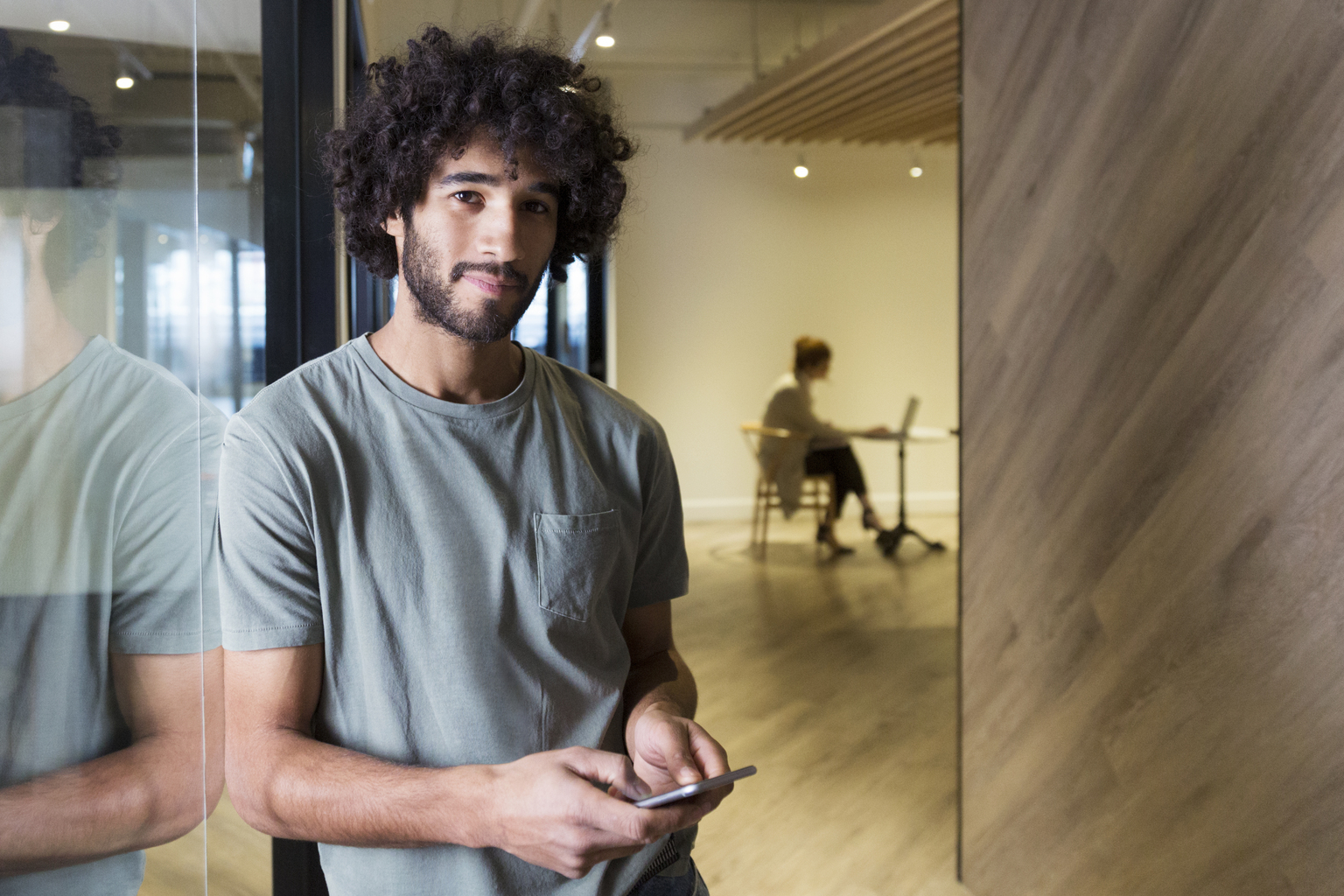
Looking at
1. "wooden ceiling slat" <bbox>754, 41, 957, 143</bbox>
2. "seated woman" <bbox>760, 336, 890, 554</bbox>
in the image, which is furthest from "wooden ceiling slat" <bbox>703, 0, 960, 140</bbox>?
"seated woman" <bbox>760, 336, 890, 554</bbox>

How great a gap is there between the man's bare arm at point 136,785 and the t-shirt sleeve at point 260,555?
5cm

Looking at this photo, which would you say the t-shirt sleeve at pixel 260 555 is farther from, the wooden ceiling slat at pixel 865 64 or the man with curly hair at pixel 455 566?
the wooden ceiling slat at pixel 865 64

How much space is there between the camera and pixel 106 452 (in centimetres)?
65

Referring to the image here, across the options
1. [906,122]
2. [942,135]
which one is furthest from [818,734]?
[942,135]

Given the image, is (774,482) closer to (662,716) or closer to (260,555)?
(662,716)

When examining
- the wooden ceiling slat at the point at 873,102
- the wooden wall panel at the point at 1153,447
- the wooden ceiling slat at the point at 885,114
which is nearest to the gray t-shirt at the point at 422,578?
the wooden wall panel at the point at 1153,447

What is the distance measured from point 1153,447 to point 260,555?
1758 mm

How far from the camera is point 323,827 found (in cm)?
98

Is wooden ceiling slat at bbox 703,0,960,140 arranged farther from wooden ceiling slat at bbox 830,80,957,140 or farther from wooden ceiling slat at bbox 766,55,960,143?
wooden ceiling slat at bbox 830,80,957,140

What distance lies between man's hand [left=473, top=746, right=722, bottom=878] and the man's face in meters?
0.49

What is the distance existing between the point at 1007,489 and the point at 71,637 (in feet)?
7.38

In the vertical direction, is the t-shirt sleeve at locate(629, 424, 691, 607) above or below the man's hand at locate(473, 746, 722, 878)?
above

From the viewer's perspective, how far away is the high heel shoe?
7465mm

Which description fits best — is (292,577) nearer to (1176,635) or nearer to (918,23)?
(1176,635)
